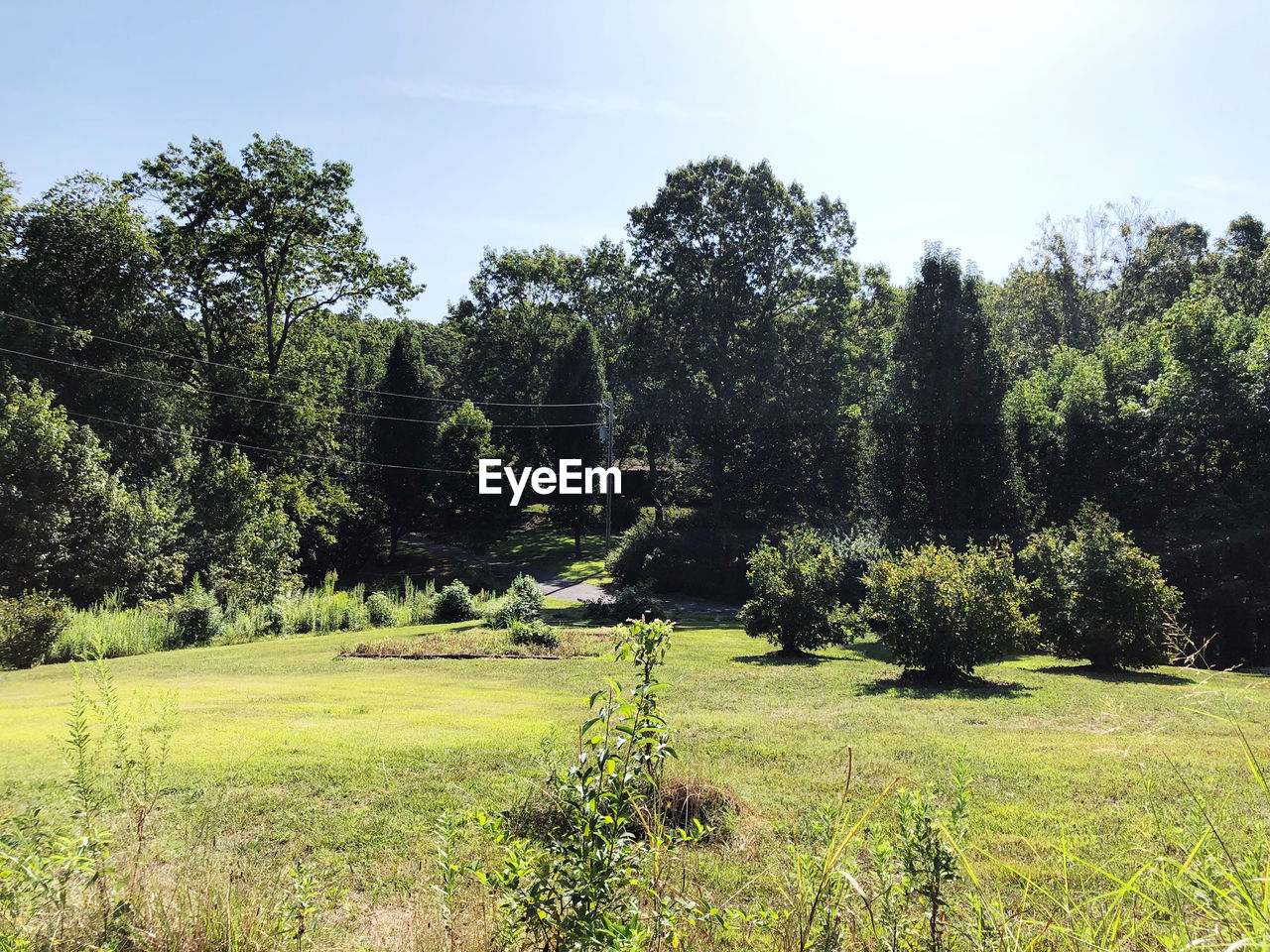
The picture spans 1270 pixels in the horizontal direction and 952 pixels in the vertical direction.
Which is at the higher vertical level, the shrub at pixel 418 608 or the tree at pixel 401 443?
the tree at pixel 401 443

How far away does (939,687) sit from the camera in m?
11.8

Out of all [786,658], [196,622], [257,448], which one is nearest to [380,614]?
[196,622]

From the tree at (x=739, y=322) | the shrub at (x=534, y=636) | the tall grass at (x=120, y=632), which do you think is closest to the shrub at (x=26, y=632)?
the tall grass at (x=120, y=632)

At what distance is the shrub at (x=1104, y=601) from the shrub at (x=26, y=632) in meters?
18.1

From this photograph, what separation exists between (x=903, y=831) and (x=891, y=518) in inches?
1032

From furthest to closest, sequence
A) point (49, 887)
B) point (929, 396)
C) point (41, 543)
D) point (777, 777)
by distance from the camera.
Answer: point (929, 396), point (41, 543), point (777, 777), point (49, 887)

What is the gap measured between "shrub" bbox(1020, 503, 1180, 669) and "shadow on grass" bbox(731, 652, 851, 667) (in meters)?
3.92

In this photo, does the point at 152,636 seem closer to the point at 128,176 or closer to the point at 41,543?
the point at 41,543

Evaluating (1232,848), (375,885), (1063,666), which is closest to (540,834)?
(375,885)

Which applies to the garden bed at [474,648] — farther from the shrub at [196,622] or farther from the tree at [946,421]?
the tree at [946,421]

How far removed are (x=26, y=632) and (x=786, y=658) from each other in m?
14.2

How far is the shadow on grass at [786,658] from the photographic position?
1477cm

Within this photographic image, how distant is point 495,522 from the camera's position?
40.2 m

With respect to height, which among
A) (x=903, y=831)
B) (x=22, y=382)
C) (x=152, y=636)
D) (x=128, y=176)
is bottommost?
(x=152, y=636)
